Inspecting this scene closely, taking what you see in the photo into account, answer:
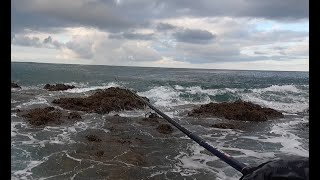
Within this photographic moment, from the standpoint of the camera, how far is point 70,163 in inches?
379

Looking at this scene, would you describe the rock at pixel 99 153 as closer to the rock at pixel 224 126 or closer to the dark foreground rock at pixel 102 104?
the rock at pixel 224 126

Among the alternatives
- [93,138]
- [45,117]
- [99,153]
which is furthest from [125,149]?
[45,117]

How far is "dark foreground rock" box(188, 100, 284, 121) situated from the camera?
19.5 metres

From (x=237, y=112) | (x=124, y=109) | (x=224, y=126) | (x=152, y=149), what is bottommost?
(x=152, y=149)

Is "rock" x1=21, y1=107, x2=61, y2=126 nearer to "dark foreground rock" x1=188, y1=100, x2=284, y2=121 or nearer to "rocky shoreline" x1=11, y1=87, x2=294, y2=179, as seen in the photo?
"rocky shoreline" x1=11, y1=87, x2=294, y2=179

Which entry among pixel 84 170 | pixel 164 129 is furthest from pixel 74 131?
pixel 84 170

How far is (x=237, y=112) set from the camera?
20.1m

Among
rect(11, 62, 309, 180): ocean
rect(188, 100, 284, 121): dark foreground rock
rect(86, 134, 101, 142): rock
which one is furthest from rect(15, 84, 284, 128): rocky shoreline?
rect(86, 134, 101, 142): rock

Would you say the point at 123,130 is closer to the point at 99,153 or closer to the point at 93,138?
the point at 93,138
